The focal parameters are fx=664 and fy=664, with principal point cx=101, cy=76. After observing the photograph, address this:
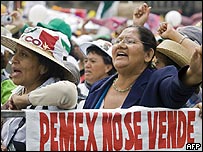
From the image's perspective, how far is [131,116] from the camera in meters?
3.82

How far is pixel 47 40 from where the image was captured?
181 inches

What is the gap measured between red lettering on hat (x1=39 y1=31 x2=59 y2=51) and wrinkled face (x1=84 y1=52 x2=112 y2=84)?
2.15m

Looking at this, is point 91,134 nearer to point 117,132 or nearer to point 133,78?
point 117,132

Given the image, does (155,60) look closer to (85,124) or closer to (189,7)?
(85,124)

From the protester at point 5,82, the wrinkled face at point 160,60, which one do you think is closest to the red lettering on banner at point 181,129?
the wrinkled face at point 160,60

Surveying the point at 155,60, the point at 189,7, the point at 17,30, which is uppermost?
the point at 155,60

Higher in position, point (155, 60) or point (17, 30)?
point (155, 60)

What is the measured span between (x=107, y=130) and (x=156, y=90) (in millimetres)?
509

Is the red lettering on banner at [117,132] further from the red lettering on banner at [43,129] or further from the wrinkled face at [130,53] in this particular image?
the wrinkled face at [130,53]

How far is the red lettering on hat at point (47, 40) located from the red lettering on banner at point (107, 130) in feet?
3.09

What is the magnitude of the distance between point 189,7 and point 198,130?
1407 inches

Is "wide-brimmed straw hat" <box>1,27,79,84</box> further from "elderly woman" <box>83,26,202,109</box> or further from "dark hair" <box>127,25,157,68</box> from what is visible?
"dark hair" <box>127,25,157,68</box>

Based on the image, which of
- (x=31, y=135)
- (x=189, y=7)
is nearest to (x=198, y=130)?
(x=31, y=135)

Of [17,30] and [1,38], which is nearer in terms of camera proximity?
[1,38]
